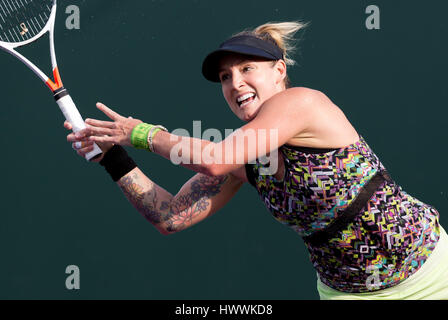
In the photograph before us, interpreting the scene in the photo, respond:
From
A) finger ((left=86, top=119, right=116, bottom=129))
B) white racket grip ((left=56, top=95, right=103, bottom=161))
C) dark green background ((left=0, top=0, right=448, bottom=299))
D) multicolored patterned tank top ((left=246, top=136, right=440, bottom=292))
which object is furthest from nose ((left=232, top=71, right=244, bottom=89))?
dark green background ((left=0, top=0, right=448, bottom=299))

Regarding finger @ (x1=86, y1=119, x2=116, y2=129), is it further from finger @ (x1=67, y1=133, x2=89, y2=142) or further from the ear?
the ear

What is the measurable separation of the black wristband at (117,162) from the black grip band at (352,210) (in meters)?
0.70

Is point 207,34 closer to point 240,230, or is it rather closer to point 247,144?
point 240,230

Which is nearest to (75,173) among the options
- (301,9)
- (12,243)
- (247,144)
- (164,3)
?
(12,243)

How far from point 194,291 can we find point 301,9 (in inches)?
61.9

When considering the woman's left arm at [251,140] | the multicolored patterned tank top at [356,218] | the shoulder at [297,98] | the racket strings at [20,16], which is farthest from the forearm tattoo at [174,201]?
the racket strings at [20,16]

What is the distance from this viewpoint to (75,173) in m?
3.33

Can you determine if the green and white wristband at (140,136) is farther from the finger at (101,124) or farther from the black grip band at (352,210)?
the black grip band at (352,210)

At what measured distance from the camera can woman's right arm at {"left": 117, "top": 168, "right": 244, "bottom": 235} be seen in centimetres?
216

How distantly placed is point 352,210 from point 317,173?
154 mm

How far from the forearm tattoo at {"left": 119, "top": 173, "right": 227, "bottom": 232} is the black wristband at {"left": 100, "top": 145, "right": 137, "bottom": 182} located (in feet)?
0.08

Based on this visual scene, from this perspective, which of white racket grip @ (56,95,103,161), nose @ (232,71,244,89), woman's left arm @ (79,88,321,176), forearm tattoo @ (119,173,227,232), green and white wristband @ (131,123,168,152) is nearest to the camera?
woman's left arm @ (79,88,321,176)

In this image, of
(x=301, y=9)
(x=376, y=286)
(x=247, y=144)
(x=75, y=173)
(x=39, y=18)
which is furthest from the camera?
(x=75, y=173)

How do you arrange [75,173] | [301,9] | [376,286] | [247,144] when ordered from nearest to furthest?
[247,144] → [376,286] → [301,9] → [75,173]
